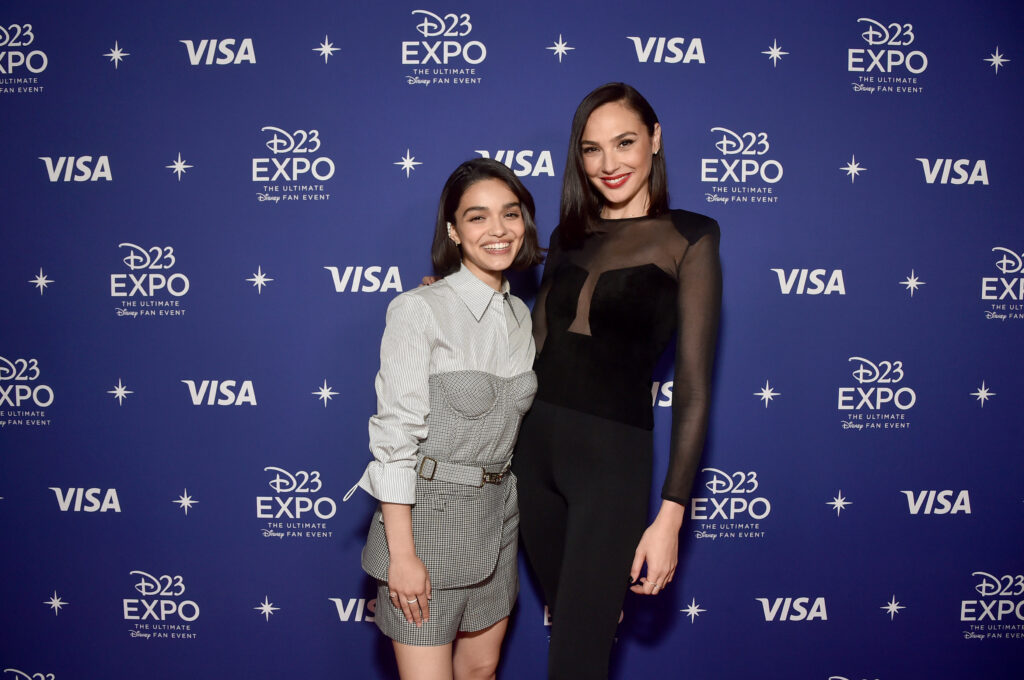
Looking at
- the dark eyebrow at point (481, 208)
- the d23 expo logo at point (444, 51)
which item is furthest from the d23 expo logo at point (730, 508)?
the d23 expo logo at point (444, 51)

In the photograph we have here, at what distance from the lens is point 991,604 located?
1964 mm

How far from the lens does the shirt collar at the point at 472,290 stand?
4.48 feet

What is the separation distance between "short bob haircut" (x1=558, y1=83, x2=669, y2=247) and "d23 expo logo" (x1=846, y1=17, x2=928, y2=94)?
3.06ft

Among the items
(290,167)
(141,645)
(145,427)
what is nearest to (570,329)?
(290,167)

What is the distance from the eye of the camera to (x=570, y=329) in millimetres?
1438

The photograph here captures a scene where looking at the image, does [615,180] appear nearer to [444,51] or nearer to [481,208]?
[481,208]

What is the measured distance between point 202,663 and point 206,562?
1.18 feet

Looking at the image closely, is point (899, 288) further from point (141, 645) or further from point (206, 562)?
point (141, 645)

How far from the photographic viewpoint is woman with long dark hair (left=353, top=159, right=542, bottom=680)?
1.26m

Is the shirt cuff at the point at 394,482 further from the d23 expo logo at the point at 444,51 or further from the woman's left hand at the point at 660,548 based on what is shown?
the d23 expo logo at the point at 444,51

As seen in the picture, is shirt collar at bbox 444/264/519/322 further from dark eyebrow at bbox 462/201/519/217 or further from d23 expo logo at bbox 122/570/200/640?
d23 expo logo at bbox 122/570/200/640

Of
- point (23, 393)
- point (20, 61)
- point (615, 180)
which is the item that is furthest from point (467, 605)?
point (20, 61)

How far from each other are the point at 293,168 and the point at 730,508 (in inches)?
73.5

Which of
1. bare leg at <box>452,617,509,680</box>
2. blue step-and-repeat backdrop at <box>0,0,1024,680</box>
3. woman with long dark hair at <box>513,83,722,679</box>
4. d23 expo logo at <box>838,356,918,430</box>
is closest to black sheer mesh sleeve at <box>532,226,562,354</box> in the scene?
woman with long dark hair at <box>513,83,722,679</box>
